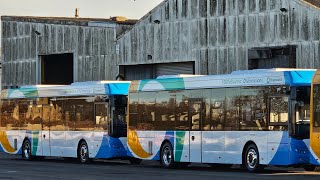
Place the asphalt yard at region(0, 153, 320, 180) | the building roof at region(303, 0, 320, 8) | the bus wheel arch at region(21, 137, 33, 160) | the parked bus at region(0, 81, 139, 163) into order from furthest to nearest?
the building roof at region(303, 0, 320, 8)
the bus wheel arch at region(21, 137, 33, 160)
the parked bus at region(0, 81, 139, 163)
the asphalt yard at region(0, 153, 320, 180)

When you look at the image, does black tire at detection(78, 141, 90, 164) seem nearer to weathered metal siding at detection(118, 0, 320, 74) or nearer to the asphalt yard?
the asphalt yard

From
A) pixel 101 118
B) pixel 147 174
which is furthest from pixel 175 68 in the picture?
pixel 147 174

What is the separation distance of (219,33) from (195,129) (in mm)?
17360

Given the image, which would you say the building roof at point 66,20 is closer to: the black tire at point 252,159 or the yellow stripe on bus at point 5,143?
the yellow stripe on bus at point 5,143

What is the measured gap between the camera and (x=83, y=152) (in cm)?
3534

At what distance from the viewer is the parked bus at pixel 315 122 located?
2450 centimetres

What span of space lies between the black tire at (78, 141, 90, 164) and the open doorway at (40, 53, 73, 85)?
73.6 feet

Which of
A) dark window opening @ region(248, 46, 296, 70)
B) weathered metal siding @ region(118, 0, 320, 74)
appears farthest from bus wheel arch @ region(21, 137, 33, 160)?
dark window opening @ region(248, 46, 296, 70)

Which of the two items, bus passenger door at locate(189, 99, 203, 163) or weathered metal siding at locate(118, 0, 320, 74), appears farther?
weathered metal siding at locate(118, 0, 320, 74)

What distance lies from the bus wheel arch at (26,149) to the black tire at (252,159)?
1432 cm

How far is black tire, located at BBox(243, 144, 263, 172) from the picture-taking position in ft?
87.3

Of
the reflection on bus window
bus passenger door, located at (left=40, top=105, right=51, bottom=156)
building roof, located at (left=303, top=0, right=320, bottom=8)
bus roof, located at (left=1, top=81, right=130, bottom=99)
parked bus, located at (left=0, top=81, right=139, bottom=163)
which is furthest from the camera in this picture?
building roof, located at (left=303, top=0, right=320, bottom=8)

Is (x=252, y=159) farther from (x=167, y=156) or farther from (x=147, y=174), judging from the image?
(x=167, y=156)

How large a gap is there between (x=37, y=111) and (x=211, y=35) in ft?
38.0
